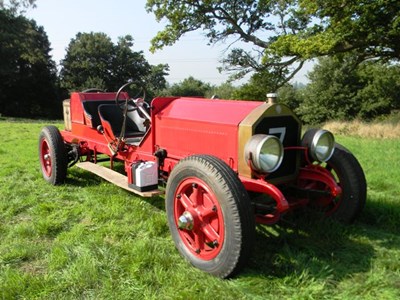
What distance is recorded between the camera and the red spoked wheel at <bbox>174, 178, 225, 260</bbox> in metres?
2.81

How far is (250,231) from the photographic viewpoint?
2.57 meters

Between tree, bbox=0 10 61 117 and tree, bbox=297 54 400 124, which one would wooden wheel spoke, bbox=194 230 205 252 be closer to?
tree, bbox=297 54 400 124

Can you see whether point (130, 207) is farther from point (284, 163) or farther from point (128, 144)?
point (284, 163)

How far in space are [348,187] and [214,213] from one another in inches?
59.0

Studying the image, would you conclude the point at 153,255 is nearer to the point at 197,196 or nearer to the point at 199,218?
the point at 199,218

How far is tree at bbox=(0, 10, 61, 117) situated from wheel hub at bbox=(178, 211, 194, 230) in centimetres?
3332

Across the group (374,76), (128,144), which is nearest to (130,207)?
(128,144)

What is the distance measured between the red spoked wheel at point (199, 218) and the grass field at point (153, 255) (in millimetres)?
177

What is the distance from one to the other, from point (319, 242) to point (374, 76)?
1158 inches

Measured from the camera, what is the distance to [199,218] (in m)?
2.93

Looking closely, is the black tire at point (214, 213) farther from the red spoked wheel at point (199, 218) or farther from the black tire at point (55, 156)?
the black tire at point (55, 156)

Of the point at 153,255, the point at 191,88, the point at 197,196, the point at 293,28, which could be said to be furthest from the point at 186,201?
the point at 191,88

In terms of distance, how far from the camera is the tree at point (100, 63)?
128ft

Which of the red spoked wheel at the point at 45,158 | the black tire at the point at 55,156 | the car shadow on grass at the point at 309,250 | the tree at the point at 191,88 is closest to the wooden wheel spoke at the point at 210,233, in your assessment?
the car shadow on grass at the point at 309,250
